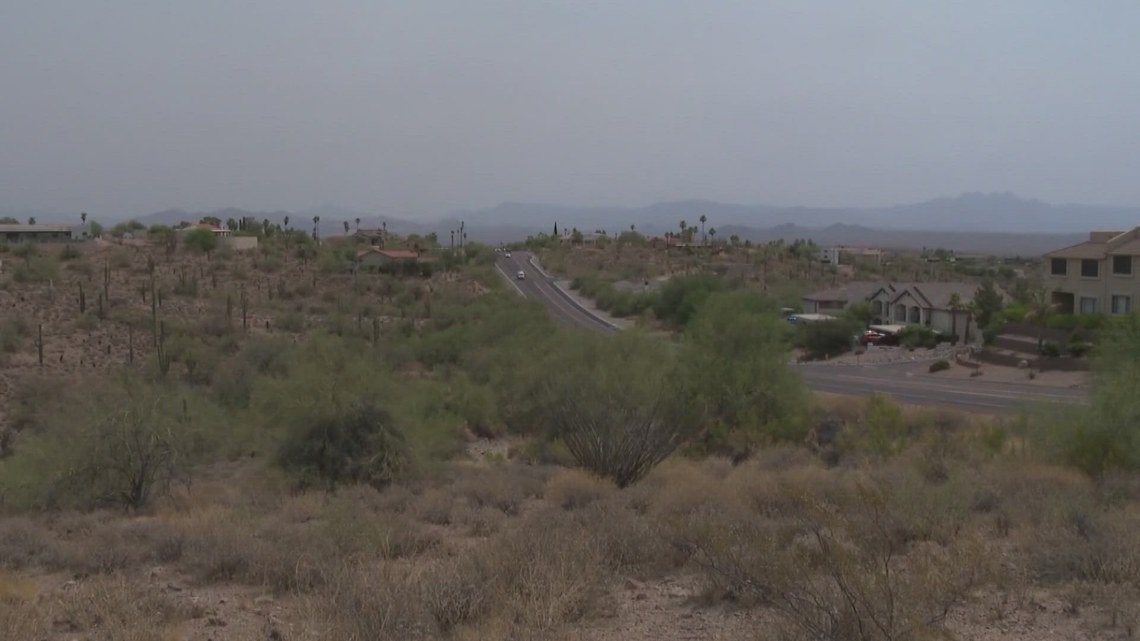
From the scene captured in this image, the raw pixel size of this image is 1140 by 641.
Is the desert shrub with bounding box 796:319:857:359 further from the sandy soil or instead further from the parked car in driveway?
the sandy soil

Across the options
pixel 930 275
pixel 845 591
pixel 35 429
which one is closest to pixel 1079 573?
pixel 845 591

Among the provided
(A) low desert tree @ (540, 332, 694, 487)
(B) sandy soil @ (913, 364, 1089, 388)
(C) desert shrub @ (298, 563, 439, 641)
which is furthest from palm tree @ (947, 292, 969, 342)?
(C) desert shrub @ (298, 563, 439, 641)

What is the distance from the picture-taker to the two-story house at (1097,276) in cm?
5891

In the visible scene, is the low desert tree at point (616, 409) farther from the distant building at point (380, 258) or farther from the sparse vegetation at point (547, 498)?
the distant building at point (380, 258)

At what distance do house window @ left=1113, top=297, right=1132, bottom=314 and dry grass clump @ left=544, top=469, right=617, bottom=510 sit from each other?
4915cm

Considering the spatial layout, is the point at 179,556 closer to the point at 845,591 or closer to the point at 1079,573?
the point at 845,591

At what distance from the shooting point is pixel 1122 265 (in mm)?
59250

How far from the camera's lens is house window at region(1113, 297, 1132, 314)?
193ft

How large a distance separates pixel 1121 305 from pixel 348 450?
51.2 meters

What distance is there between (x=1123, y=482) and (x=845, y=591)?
11.4 metres

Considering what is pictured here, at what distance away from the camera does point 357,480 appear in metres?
22.4

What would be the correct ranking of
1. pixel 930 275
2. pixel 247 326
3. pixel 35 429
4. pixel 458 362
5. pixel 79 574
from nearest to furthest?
pixel 79 574 → pixel 35 429 → pixel 458 362 → pixel 247 326 → pixel 930 275

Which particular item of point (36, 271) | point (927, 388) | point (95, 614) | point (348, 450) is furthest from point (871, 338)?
point (95, 614)

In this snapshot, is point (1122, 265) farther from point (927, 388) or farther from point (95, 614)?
point (95, 614)
